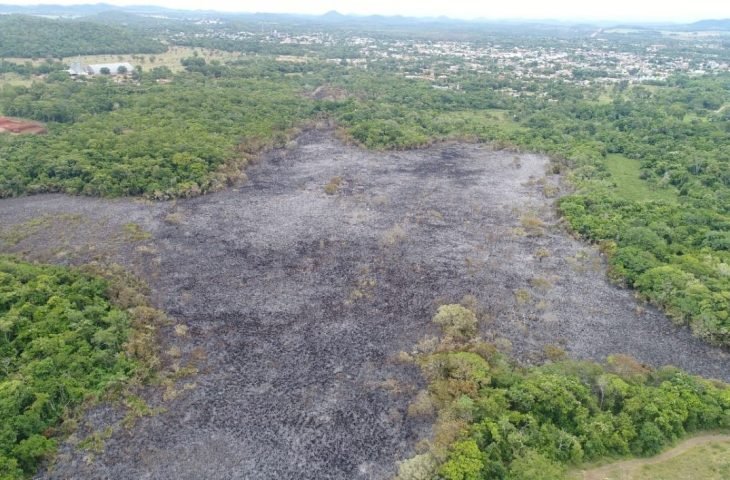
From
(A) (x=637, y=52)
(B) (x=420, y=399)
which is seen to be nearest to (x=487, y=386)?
(B) (x=420, y=399)

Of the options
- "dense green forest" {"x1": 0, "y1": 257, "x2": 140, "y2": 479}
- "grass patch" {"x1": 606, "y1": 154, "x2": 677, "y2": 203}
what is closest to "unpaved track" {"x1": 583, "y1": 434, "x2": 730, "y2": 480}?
"dense green forest" {"x1": 0, "y1": 257, "x2": 140, "y2": 479}

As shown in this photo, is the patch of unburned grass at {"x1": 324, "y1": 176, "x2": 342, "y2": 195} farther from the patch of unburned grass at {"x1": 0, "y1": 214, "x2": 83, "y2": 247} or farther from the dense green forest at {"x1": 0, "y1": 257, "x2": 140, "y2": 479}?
the dense green forest at {"x1": 0, "y1": 257, "x2": 140, "y2": 479}

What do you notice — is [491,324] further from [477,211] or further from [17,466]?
[17,466]

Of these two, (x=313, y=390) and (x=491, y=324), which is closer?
(x=313, y=390)

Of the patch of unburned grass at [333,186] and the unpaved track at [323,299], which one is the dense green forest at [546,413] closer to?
the unpaved track at [323,299]

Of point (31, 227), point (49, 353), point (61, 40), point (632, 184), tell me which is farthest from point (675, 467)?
point (61, 40)

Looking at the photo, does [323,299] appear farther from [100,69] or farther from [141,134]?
[100,69]
